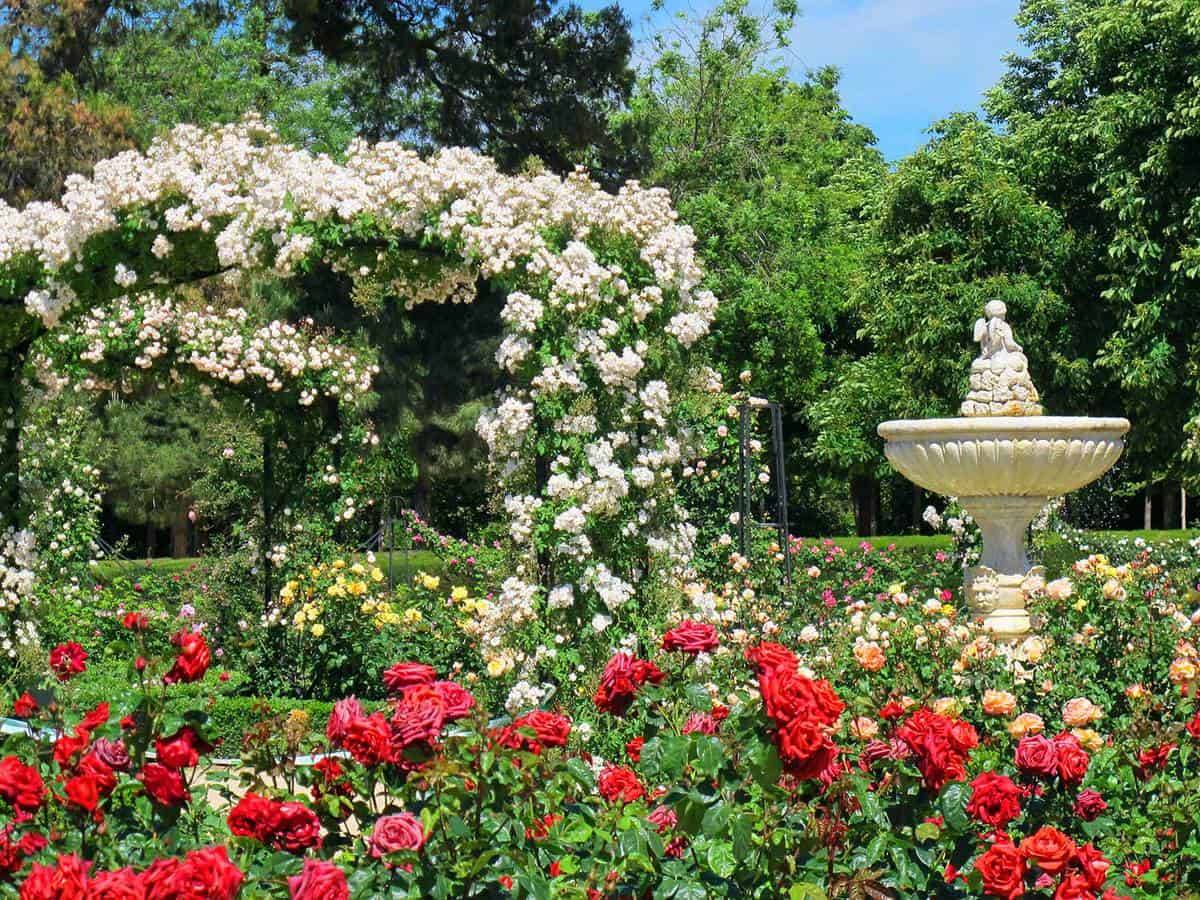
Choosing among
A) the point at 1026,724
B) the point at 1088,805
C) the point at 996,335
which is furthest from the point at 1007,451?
the point at 1088,805

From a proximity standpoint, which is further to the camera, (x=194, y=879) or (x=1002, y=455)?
(x=1002, y=455)

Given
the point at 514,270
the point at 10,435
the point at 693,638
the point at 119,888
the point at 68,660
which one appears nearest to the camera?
the point at 119,888

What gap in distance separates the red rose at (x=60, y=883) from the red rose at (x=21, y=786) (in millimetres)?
630

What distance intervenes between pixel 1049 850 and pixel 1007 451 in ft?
20.0

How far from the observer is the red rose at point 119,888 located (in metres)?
1.79

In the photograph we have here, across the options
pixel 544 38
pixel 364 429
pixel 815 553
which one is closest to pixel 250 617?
pixel 364 429

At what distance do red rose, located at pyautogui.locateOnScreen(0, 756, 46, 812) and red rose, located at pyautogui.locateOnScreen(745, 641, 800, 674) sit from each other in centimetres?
124

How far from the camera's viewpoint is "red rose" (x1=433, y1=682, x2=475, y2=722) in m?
2.43

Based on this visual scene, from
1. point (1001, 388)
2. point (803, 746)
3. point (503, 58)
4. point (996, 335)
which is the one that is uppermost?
point (503, 58)

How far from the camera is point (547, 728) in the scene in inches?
101

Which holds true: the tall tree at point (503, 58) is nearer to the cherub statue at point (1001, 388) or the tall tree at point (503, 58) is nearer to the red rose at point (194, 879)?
the cherub statue at point (1001, 388)

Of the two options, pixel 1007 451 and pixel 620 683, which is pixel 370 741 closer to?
pixel 620 683

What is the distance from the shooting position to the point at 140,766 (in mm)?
2734

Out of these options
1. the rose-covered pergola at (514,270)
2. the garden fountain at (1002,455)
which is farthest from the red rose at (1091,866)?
the garden fountain at (1002,455)
